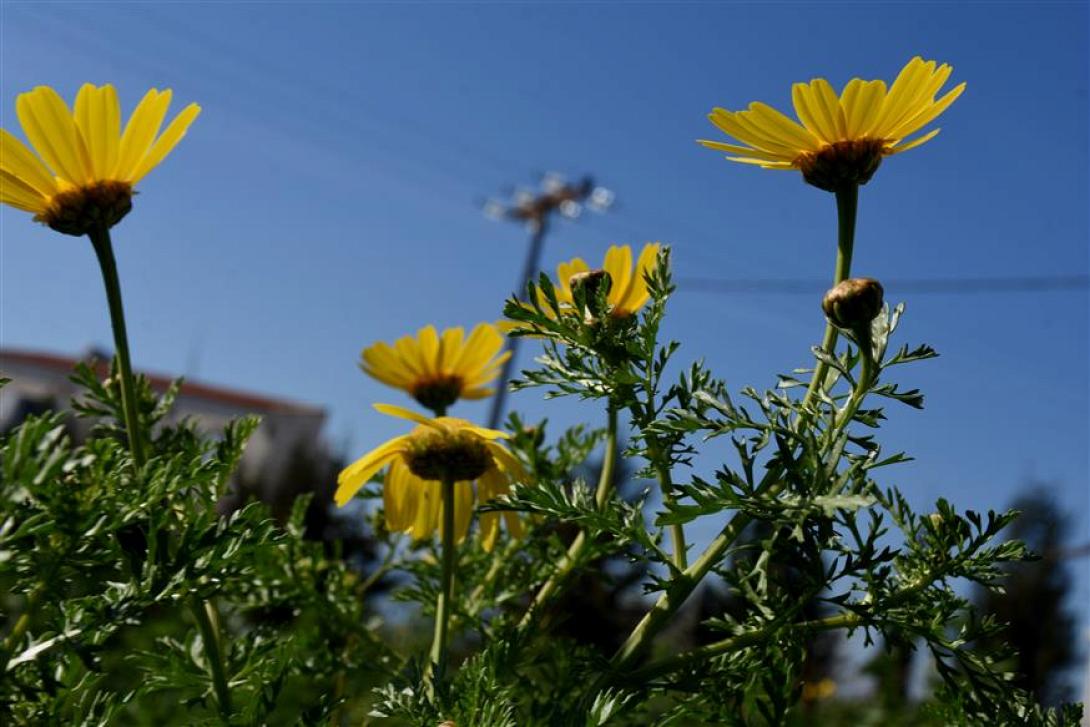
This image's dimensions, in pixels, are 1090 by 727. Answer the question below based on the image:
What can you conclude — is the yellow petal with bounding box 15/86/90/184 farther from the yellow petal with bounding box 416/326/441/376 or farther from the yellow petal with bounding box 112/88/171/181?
the yellow petal with bounding box 416/326/441/376

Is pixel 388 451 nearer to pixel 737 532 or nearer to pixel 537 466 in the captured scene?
pixel 537 466

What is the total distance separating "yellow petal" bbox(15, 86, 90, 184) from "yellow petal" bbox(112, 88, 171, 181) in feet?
0.10

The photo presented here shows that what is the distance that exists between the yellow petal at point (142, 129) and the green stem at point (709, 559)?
20.4 inches

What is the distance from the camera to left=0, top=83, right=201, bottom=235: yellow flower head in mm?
826

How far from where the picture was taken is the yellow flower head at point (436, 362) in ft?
4.51

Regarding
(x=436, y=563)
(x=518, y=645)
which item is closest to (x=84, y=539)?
(x=518, y=645)

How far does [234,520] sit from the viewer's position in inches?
26.1

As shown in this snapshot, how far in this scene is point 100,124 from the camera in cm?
83

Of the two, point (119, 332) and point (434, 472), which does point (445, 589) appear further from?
point (119, 332)

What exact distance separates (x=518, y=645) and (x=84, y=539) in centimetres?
38

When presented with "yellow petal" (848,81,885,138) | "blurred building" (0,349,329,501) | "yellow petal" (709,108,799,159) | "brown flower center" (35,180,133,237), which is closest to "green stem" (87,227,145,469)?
"brown flower center" (35,180,133,237)

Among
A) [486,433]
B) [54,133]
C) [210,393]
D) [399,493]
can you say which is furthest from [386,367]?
[210,393]

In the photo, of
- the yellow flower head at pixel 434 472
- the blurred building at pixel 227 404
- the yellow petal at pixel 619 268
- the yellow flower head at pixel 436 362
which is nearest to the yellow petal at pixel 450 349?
the yellow flower head at pixel 436 362

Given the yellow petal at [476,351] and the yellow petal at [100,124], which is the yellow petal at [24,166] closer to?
the yellow petal at [100,124]
